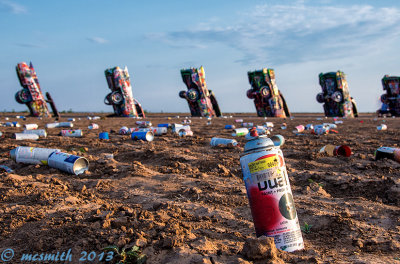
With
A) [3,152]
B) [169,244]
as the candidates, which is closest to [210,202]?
[169,244]

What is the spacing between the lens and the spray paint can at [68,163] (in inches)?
191

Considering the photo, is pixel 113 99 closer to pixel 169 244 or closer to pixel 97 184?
pixel 97 184

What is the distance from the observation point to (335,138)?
8711 mm

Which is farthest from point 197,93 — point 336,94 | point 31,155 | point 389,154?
point 31,155

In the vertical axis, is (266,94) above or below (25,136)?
above

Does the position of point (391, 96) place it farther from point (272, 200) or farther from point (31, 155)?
point (272, 200)

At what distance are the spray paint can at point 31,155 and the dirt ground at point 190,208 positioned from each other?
0.11 m

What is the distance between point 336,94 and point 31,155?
2365 cm

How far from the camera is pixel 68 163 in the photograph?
4.86 metres

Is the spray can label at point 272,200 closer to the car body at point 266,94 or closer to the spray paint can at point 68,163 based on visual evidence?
the spray paint can at point 68,163

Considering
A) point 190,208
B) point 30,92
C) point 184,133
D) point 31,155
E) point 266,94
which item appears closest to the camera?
point 190,208

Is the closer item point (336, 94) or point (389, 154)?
point (389, 154)

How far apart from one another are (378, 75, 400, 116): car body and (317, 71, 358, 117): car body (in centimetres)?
217

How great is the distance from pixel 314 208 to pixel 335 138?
5545mm
